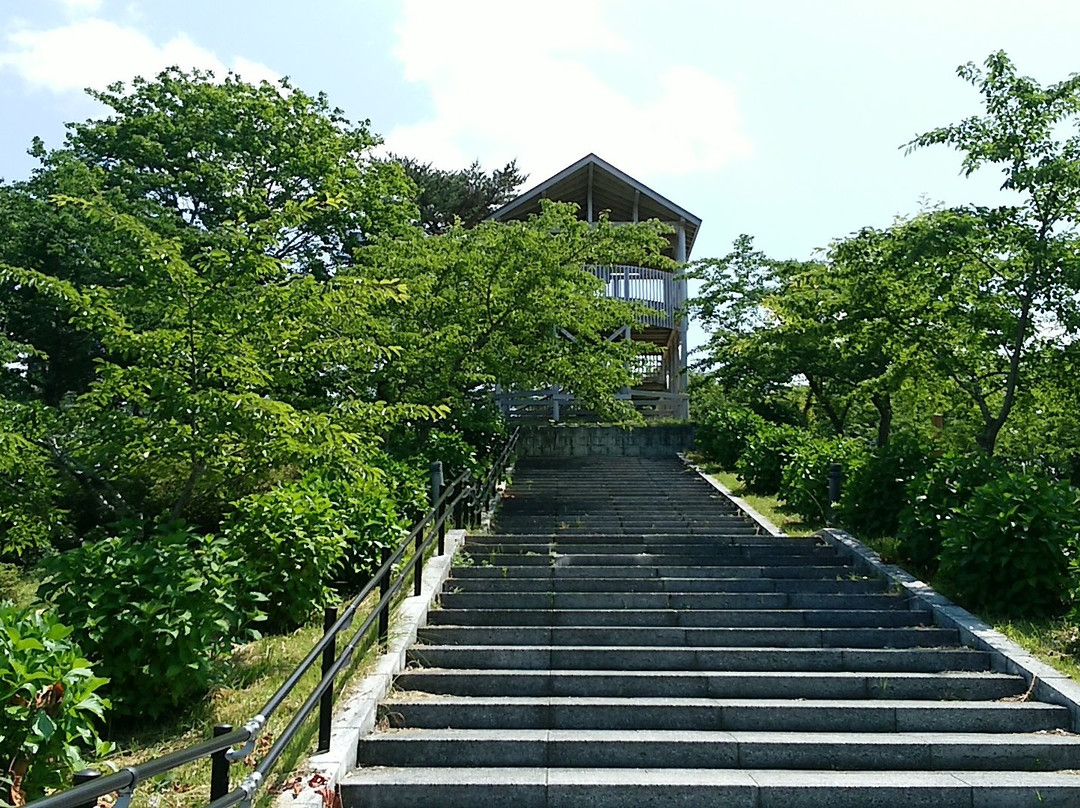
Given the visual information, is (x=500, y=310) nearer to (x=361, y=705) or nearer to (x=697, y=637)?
(x=697, y=637)

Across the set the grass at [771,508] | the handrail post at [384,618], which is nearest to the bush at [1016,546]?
the grass at [771,508]

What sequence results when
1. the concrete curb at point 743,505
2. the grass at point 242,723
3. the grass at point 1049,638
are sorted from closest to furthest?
the grass at point 242,723
the grass at point 1049,638
the concrete curb at point 743,505

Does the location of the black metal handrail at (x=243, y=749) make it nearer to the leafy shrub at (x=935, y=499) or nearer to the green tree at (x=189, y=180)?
the leafy shrub at (x=935, y=499)

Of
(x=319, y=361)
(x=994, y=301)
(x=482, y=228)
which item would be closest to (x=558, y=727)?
(x=319, y=361)

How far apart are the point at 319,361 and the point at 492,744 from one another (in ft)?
12.2

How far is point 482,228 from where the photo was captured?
49.5ft

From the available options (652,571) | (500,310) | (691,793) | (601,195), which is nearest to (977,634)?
(652,571)

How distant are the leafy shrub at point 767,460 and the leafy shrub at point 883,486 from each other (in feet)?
13.6

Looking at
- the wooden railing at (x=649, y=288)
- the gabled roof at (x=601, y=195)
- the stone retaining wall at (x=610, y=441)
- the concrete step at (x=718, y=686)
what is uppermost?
the gabled roof at (x=601, y=195)

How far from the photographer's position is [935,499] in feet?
27.2

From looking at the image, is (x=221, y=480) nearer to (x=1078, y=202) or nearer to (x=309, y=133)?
(x=1078, y=202)

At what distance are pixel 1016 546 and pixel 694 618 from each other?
8.92ft

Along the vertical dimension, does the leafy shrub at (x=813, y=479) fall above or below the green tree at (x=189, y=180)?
below

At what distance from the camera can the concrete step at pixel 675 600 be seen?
7.89 metres
